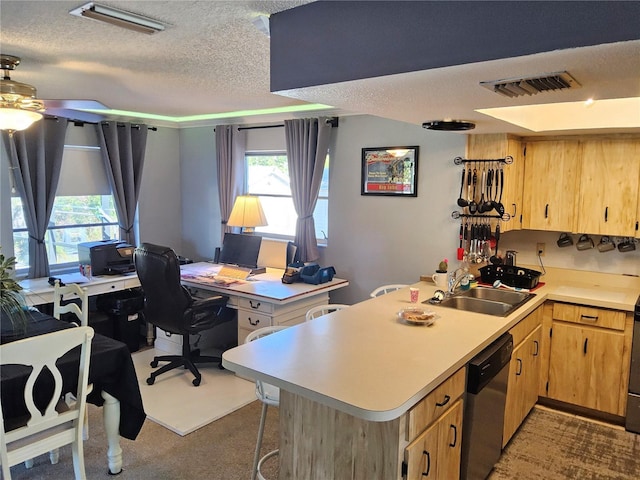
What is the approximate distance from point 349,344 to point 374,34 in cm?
134

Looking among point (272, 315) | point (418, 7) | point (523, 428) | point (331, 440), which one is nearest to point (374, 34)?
point (418, 7)

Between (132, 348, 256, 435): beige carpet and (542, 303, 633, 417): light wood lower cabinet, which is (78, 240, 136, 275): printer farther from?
(542, 303, 633, 417): light wood lower cabinet

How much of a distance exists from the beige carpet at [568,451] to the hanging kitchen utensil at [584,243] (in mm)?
1253

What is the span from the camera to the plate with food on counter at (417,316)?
Answer: 2.56 m

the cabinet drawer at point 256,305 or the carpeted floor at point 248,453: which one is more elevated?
the cabinet drawer at point 256,305

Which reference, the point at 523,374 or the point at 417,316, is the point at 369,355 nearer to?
the point at 417,316

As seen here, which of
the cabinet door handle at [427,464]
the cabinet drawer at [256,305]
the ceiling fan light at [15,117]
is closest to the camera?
the cabinet door handle at [427,464]

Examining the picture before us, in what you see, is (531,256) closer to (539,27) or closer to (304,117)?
(304,117)

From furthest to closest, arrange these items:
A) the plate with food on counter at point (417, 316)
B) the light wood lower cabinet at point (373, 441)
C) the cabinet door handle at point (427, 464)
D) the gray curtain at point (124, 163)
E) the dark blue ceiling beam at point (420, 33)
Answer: the gray curtain at point (124, 163)
the plate with food on counter at point (417, 316)
the cabinet door handle at point (427, 464)
the light wood lower cabinet at point (373, 441)
the dark blue ceiling beam at point (420, 33)

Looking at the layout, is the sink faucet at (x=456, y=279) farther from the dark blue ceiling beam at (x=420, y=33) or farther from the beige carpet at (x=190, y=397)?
the dark blue ceiling beam at (x=420, y=33)

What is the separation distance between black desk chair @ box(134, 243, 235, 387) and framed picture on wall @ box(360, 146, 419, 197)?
165 cm

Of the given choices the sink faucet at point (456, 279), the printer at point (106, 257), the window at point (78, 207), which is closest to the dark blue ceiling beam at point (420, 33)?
the sink faucet at point (456, 279)

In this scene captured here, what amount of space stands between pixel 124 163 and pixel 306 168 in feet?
6.87

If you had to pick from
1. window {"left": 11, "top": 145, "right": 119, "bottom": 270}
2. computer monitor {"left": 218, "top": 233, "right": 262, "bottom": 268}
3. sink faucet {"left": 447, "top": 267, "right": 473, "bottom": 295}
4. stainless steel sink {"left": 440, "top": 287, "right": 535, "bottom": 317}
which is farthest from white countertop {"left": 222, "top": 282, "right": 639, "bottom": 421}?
window {"left": 11, "top": 145, "right": 119, "bottom": 270}
